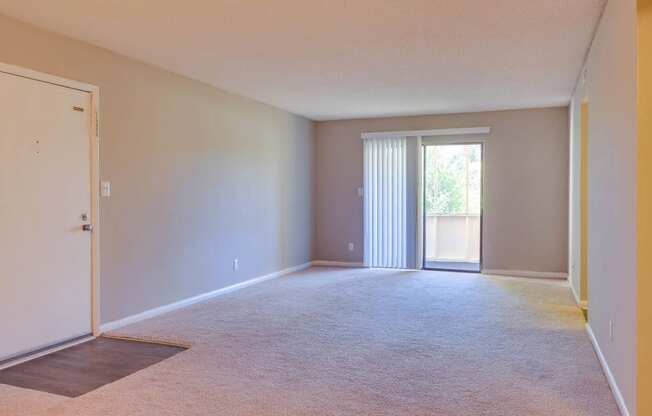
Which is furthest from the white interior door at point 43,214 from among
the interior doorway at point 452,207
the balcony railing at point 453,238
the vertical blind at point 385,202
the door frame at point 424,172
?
the balcony railing at point 453,238

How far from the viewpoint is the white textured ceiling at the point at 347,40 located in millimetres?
3254

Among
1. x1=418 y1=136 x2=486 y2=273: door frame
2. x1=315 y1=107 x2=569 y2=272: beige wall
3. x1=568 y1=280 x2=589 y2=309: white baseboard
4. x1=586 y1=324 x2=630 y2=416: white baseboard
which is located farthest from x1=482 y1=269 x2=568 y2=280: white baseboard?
x1=586 y1=324 x2=630 y2=416: white baseboard

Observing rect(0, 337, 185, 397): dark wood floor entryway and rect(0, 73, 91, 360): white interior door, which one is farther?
rect(0, 73, 91, 360): white interior door

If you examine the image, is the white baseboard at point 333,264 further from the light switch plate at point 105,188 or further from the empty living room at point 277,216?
the light switch plate at point 105,188

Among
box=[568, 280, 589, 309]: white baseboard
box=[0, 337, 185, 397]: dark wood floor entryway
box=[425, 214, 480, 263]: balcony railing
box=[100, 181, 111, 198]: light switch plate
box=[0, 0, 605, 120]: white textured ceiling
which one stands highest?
box=[0, 0, 605, 120]: white textured ceiling

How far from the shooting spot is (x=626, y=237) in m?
2.47

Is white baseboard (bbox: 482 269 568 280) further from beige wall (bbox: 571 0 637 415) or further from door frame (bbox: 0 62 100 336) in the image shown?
door frame (bbox: 0 62 100 336)

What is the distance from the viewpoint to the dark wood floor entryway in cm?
303

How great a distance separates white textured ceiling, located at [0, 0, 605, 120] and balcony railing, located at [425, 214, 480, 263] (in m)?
3.10

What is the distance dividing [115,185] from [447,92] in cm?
376

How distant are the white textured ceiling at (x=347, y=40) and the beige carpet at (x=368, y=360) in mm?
2329

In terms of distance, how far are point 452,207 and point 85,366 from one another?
6.57 m

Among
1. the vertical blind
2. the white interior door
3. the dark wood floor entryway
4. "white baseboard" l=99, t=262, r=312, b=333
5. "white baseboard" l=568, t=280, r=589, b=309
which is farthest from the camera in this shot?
the vertical blind

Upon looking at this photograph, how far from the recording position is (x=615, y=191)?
2764 mm
